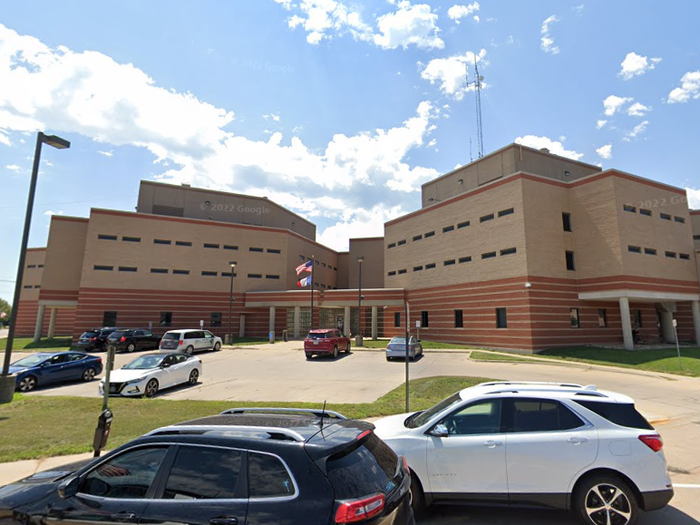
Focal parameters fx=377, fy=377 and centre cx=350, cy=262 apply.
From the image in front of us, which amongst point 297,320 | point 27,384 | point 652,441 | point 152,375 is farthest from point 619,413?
point 297,320

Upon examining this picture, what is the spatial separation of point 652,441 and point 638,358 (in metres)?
22.8

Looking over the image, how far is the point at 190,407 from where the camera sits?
1084cm

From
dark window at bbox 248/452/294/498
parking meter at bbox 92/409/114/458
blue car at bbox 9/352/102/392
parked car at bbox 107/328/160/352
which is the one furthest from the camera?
parked car at bbox 107/328/160/352

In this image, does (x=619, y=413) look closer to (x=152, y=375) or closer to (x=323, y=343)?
(x=152, y=375)

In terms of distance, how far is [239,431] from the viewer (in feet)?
10.1

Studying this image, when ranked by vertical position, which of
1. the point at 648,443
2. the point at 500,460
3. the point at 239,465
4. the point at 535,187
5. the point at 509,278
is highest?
the point at 535,187

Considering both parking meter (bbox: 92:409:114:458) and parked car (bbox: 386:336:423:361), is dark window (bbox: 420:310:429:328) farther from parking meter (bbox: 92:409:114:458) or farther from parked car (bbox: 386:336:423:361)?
parking meter (bbox: 92:409:114:458)

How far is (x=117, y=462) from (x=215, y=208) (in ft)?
155

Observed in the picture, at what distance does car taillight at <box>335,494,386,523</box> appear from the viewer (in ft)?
8.15

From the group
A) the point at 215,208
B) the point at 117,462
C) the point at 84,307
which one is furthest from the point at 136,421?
the point at 215,208

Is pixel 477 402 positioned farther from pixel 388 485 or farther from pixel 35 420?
pixel 35 420

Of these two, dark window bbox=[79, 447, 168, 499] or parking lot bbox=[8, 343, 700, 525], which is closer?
dark window bbox=[79, 447, 168, 499]

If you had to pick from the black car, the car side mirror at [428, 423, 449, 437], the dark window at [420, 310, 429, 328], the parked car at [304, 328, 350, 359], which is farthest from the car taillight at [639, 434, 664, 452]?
the dark window at [420, 310, 429, 328]

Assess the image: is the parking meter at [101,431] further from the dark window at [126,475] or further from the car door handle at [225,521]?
the car door handle at [225,521]
